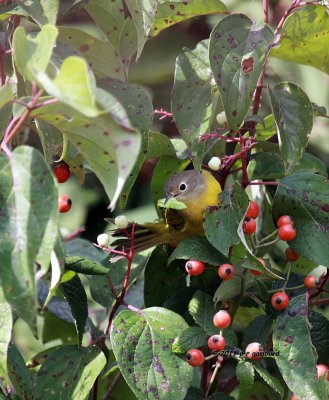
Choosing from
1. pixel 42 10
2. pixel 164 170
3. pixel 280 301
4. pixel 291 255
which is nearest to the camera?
pixel 42 10

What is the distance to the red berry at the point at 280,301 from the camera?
1217mm

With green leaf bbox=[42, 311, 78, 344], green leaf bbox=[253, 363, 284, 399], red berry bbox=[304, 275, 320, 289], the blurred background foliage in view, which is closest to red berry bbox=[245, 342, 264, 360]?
green leaf bbox=[253, 363, 284, 399]

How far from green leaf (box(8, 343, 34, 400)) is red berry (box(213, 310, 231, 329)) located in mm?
297

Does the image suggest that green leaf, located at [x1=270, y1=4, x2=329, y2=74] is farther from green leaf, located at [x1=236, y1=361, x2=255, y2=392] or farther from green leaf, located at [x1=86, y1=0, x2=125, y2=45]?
green leaf, located at [x1=236, y1=361, x2=255, y2=392]

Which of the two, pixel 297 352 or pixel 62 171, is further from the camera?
pixel 62 171

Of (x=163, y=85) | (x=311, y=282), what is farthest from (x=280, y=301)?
(x=163, y=85)

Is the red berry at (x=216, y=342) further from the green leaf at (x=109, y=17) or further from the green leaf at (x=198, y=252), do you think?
the green leaf at (x=109, y=17)

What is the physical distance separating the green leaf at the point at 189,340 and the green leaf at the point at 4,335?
26 cm

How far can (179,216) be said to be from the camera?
4.94 feet

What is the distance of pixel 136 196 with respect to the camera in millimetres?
3381

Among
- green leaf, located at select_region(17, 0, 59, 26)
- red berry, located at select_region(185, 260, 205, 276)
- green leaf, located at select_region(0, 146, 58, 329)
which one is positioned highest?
green leaf, located at select_region(17, 0, 59, 26)

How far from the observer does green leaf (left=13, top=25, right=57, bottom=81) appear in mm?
836

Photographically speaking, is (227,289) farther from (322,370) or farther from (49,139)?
(49,139)

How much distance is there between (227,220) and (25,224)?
0.45 metres
